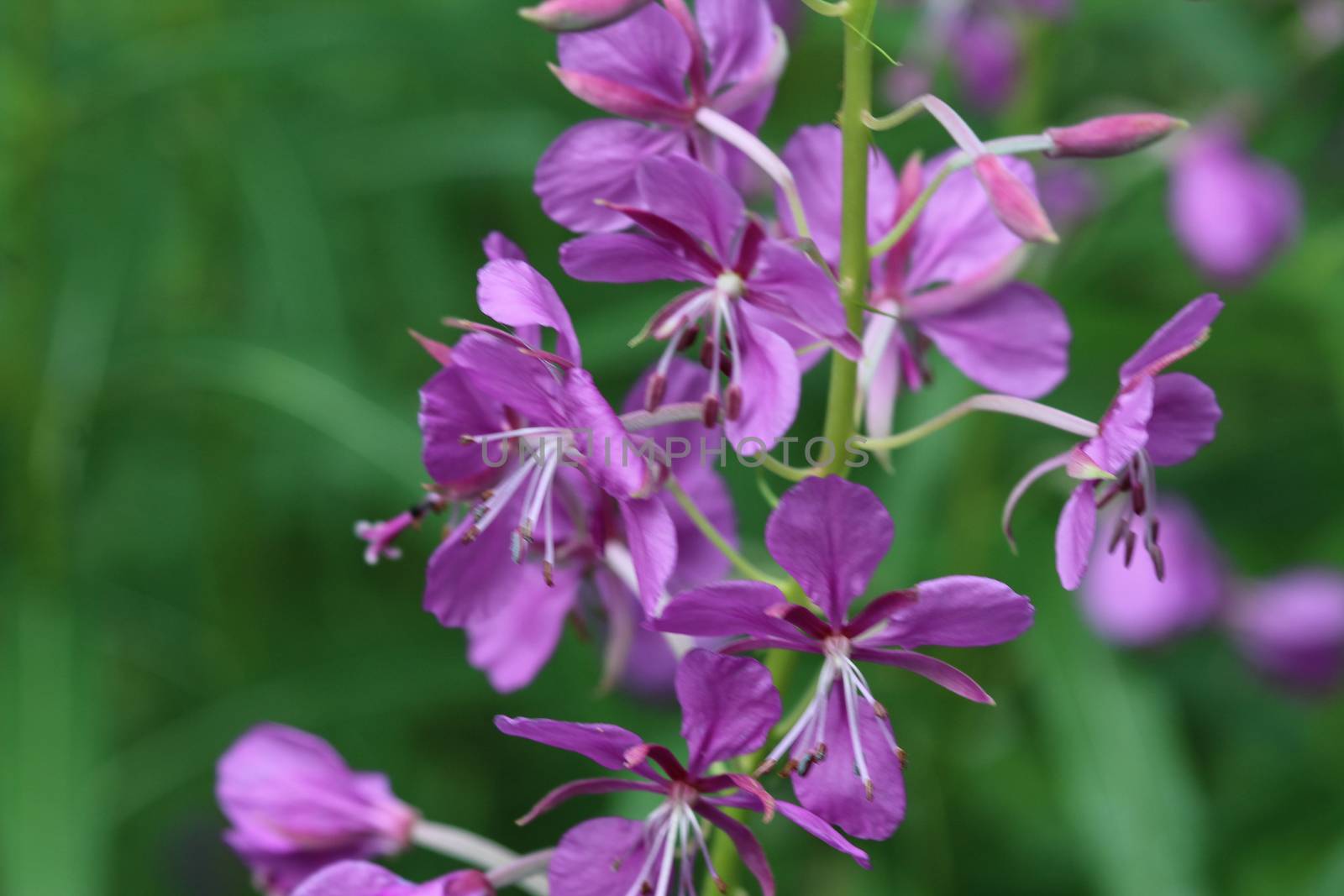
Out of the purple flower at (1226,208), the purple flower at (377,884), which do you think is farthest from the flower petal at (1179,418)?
the purple flower at (1226,208)

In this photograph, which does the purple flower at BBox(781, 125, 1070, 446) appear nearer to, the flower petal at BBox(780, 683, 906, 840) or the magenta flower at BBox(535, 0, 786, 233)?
the magenta flower at BBox(535, 0, 786, 233)

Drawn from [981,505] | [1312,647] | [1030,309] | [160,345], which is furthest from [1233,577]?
[160,345]

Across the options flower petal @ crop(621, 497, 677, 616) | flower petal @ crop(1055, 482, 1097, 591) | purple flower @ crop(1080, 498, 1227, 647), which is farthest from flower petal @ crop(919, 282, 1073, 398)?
purple flower @ crop(1080, 498, 1227, 647)

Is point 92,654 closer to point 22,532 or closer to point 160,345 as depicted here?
point 22,532

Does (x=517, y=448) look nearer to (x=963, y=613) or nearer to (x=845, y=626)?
(x=845, y=626)

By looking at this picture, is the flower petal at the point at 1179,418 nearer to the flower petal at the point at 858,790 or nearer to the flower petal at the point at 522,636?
the flower petal at the point at 858,790

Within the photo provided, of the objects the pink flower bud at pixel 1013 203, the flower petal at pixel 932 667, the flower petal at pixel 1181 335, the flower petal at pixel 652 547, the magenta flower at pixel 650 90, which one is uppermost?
the magenta flower at pixel 650 90

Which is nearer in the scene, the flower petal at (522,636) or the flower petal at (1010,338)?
the flower petal at (1010,338)
